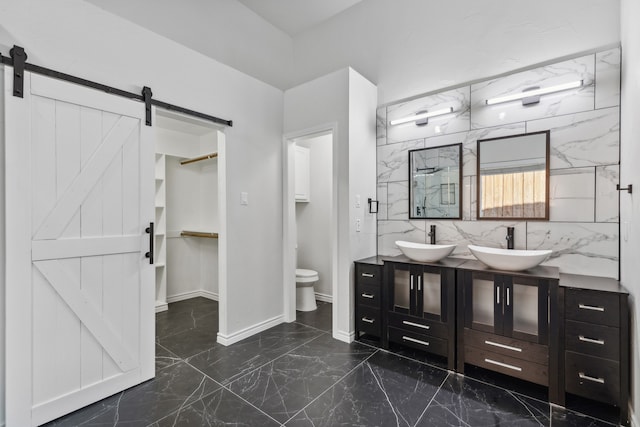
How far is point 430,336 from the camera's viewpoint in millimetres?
2504

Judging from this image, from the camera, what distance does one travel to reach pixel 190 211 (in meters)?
4.52

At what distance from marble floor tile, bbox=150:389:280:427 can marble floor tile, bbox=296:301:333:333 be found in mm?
1417

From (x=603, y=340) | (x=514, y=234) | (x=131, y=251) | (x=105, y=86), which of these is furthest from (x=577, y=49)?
(x=131, y=251)

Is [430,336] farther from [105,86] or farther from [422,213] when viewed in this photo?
[105,86]

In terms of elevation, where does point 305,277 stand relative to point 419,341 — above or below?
above

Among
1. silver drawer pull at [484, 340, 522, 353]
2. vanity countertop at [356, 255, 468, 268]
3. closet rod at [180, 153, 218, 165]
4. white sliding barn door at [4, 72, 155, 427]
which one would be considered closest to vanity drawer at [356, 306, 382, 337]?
vanity countertop at [356, 255, 468, 268]

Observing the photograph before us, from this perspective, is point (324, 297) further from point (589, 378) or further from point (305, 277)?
point (589, 378)

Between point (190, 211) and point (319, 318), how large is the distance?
8.08 feet

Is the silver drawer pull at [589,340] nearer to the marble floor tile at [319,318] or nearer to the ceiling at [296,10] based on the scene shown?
the marble floor tile at [319,318]

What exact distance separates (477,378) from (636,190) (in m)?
1.60

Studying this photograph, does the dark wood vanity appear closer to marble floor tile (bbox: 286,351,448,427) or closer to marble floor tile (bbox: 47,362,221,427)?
marble floor tile (bbox: 286,351,448,427)

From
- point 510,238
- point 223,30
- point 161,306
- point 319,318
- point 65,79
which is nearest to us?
point 65,79

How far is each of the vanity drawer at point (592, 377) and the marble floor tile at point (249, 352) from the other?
6.64 ft

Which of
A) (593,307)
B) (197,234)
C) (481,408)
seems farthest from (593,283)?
(197,234)
